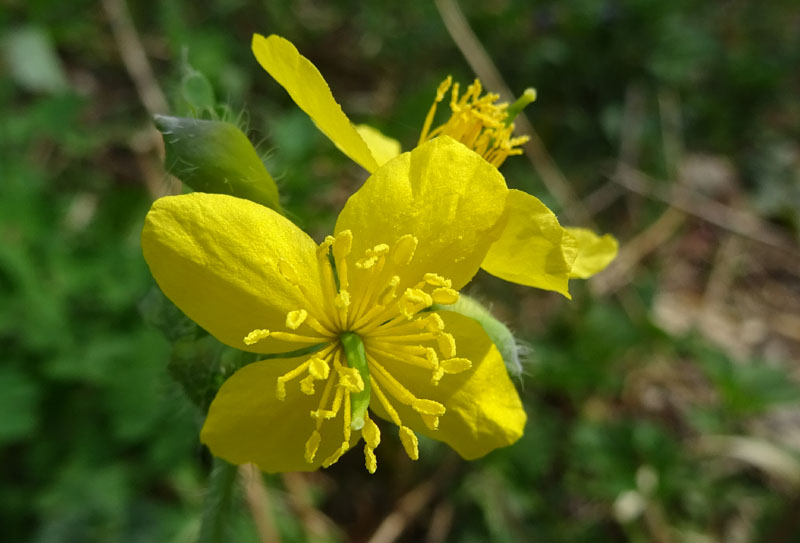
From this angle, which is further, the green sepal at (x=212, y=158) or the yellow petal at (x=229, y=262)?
the green sepal at (x=212, y=158)

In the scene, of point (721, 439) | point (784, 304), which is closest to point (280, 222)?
point (721, 439)

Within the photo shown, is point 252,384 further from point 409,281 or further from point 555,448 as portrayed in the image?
point 555,448

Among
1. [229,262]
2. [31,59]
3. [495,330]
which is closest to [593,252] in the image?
[495,330]

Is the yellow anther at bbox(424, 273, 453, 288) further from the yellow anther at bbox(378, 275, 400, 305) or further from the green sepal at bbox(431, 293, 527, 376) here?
the green sepal at bbox(431, 293, 527, 376)

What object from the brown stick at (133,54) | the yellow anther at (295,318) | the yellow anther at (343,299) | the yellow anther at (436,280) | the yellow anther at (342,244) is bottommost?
the brown stick at (133,54)

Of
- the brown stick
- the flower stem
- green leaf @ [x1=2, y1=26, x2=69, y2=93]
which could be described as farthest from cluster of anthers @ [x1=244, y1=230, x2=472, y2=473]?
green leaf @ [x1=2, y1=26, x2=69, y2=93]

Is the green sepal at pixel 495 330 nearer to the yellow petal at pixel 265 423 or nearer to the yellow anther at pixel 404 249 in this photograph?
the yellow anther at pixel 404 249

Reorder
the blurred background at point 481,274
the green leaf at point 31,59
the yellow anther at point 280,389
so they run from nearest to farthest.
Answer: the yellow anther at point 280,389 < the blurred background at point 481,274 < the green leaf at point 31,59

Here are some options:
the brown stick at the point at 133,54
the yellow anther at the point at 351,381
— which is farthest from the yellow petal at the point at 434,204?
the brown stick at the point at 133,54
